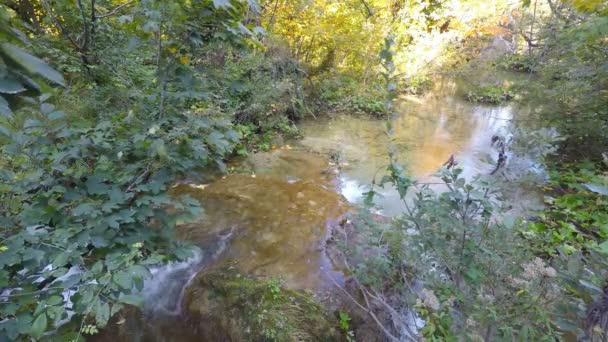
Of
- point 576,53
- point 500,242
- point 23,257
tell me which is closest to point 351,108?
point 576,53

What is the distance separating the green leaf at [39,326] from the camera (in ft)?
3.35

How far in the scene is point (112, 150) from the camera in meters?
1.73

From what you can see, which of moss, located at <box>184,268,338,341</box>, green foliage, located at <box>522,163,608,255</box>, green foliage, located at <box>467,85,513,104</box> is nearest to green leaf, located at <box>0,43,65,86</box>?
moss, located at <box>184,268,338,341</box>

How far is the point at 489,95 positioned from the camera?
30.9ft

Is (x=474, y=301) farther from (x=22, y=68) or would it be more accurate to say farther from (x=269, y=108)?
(x=269, y=108)

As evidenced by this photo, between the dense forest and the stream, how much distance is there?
0.03m

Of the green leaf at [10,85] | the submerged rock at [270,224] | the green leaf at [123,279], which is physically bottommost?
the submerged rock at [270,224]

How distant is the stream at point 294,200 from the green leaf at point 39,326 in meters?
1.54

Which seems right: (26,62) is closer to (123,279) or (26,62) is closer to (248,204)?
(123,279)

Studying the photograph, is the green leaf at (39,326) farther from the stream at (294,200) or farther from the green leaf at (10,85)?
the stream at (294,200)

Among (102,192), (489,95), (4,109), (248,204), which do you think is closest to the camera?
(4,109)

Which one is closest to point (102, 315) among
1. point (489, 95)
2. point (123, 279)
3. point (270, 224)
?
point (123, 279)

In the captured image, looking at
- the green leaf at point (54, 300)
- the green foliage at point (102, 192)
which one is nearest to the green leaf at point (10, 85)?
the green foliage at point (102, 192)

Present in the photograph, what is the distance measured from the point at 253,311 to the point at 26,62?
212cm
